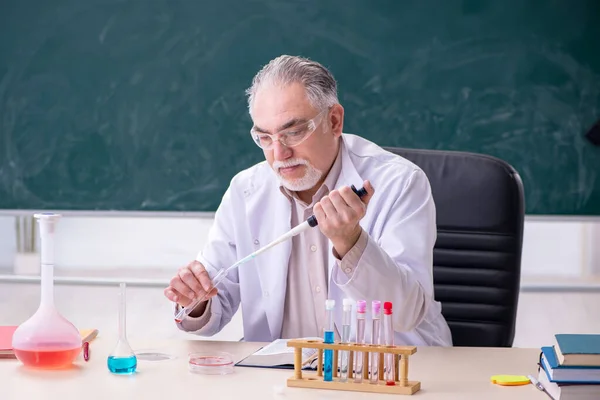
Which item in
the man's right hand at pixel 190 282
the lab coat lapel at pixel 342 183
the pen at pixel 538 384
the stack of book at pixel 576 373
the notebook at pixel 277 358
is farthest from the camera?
→ the lab coat lapel at pixel 342 183

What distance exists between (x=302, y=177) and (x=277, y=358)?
59 cm

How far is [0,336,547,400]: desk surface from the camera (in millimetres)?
1348

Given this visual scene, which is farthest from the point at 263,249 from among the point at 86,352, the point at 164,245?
the point at 164,245

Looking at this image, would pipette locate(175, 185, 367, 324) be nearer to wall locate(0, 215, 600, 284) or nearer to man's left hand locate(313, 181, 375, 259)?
man's left hand locate(313, 181, 375, 259)

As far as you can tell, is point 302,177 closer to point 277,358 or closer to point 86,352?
point 277,358

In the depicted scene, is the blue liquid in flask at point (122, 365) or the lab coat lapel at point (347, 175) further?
the lab coat lapel at point (347, 175)

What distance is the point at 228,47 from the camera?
3.67 meters

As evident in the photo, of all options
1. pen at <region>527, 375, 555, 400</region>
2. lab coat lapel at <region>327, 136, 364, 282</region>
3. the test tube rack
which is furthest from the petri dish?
lab coat lapel at <region>327, 136, 364, 282</region>

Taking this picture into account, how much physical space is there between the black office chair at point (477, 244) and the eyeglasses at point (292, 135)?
1.20 feet

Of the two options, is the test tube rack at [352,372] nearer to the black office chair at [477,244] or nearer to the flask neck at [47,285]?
the flask neck at [47,285]

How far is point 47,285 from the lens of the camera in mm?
1508

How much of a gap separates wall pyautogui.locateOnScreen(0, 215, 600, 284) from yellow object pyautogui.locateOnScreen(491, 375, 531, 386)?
2263 mm

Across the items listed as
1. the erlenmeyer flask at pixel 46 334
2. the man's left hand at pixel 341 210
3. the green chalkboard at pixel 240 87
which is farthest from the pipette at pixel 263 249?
the green chalkboard at pixel 240 87

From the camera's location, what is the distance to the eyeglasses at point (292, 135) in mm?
2008
